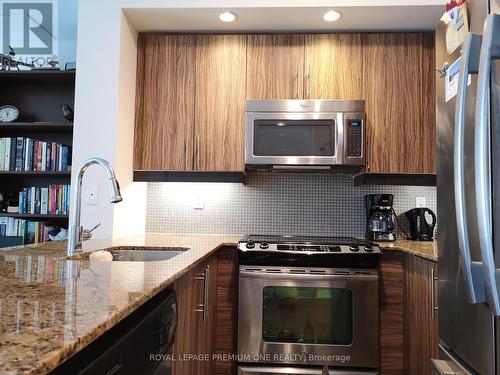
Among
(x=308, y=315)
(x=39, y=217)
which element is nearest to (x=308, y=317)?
(x=308, y=315)

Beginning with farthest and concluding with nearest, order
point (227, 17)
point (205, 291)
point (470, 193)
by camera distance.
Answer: point (227, 17) → point (205, 291) → point (470, 193)

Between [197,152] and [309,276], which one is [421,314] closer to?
[309,276]

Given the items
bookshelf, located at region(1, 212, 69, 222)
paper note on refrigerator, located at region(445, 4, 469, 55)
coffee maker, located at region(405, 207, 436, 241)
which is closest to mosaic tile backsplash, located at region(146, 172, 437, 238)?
coffee maker, located at region(405, 207, 436, 241)

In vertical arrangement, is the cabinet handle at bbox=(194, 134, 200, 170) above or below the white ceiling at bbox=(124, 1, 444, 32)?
below

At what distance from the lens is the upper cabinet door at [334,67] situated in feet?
7.80

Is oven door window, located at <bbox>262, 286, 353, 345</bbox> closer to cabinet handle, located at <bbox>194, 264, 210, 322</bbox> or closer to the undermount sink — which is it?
cabinet handle, located at <bbox>194, 264, 210, 322</bbox>

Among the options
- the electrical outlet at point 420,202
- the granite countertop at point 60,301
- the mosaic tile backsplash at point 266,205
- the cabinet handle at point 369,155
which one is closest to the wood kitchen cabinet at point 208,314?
the granite countertop at point 60,301

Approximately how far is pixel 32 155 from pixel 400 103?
2858 millimetres

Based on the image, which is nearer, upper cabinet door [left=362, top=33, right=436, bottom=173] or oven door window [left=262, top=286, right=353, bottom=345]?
oven door window [left=262, top=286, right=353, bottom=345]

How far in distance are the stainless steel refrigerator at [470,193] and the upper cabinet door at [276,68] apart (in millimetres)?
1241

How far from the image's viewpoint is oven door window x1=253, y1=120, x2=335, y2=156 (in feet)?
7.52

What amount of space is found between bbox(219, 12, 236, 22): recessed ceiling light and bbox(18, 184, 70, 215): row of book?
70.5 inches

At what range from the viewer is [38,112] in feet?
9.98

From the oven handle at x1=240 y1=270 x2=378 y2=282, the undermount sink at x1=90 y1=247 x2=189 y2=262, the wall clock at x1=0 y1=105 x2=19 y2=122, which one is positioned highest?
the wall clock at x1=0 y1=105 x2=19 y2=122
